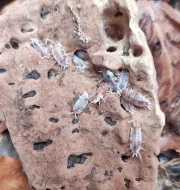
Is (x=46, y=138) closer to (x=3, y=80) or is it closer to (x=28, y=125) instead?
(x=28, y=125)

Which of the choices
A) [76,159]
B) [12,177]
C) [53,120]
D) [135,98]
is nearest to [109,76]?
[135,98]

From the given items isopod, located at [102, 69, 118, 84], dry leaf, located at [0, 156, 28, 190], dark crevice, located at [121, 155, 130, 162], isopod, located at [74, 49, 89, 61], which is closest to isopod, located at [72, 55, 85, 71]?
isopod, located at [74, 49, 89, 61]

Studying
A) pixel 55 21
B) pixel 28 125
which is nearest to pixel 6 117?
pixel 28 125

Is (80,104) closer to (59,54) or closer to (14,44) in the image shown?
(59,54)

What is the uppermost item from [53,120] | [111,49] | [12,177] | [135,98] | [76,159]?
[111,49]

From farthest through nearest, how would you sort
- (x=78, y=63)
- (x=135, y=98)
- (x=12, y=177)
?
(x=12, y=177), (x=78, y=63), (x=135, y=98)

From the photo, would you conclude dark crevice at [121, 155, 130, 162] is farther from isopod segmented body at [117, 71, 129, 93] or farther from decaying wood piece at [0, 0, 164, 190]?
isopod segmented body at [117, 71, 129, 93]
